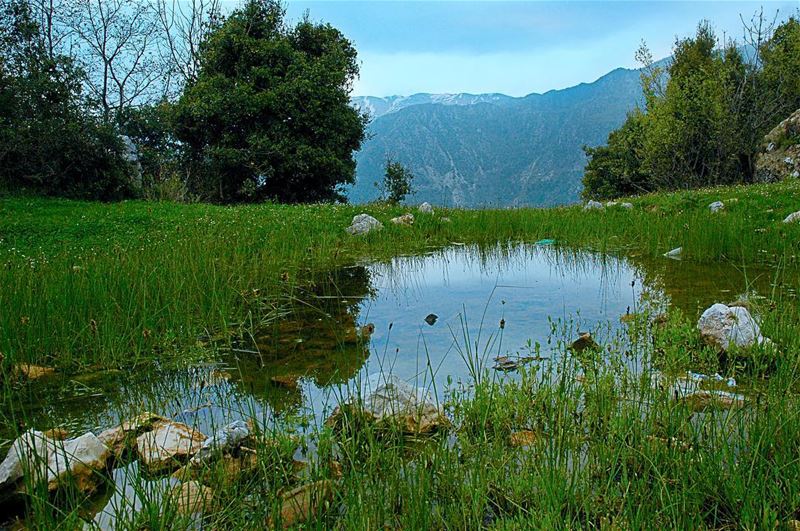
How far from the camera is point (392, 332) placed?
4.56 m

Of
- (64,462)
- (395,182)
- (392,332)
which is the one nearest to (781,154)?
(395,182)

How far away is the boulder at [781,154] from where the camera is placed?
A: 1922 centimetres

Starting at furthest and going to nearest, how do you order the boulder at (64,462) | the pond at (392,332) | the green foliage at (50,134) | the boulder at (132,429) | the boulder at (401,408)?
the green foliage at (50,134), the pond at (392,332), the boulder at (401,408), the boulder at (132,429), the boulder at (64,462)

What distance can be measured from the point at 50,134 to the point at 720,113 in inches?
1026

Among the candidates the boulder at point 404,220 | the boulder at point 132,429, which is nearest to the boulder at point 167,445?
the boulder at point 132,429

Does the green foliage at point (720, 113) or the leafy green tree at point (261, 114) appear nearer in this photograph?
the leafy green tree at point (261, 114)

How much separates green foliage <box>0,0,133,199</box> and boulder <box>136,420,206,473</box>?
18.0 meters

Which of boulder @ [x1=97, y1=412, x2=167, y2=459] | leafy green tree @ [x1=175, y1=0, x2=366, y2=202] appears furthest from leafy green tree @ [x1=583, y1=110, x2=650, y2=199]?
boulder @ [x1=97, y1=412, x2=167, y2=459]

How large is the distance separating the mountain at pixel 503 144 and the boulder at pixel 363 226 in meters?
84.0

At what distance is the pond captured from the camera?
3152 millimetres

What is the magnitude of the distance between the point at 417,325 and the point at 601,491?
271cm

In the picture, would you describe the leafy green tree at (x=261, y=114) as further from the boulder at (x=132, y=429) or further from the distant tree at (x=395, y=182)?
the boulder at (x=132, y=429)

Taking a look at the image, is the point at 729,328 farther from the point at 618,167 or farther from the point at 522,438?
the point at 618,167

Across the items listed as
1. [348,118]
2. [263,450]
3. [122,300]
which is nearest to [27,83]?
[348,118]
